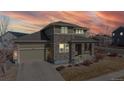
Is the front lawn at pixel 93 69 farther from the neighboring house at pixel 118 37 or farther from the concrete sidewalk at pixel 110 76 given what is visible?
the neighboring house at pixel 118 37

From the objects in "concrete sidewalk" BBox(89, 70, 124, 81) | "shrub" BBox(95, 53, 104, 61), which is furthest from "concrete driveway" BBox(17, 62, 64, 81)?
"shrub" BBox(95, 53, 104, 61)

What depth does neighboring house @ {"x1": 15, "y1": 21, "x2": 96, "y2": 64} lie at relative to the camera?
1184cm

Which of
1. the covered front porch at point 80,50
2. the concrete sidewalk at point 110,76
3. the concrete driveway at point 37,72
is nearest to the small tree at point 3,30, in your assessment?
the concrete driveway at point 37,72

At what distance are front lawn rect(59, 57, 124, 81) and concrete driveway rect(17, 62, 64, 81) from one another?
55 centimetres

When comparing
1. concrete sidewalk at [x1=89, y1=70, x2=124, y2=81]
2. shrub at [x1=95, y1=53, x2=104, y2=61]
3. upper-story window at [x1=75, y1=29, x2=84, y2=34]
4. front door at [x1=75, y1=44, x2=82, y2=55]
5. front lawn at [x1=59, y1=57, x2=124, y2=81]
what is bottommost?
concrete sidewalk at [x1=89, y1=70, x2=124, y2=81]

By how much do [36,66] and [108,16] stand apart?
5.53m

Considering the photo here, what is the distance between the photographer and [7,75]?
35.9ft

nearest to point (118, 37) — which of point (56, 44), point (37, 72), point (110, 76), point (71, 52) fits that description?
point (110, 76)

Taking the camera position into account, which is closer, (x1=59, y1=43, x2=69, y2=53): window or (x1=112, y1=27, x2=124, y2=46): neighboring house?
(x1=112, y1=27, x2=124, y2=46): neighboring house

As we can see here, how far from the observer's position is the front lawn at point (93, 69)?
1073cm

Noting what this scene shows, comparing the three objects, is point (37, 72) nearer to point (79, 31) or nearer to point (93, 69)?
point (93, 69)

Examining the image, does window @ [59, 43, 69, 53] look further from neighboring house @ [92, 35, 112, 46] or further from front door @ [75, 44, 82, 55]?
neighboring house @ [92, 35, 112, 46]

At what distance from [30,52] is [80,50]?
385 cm
